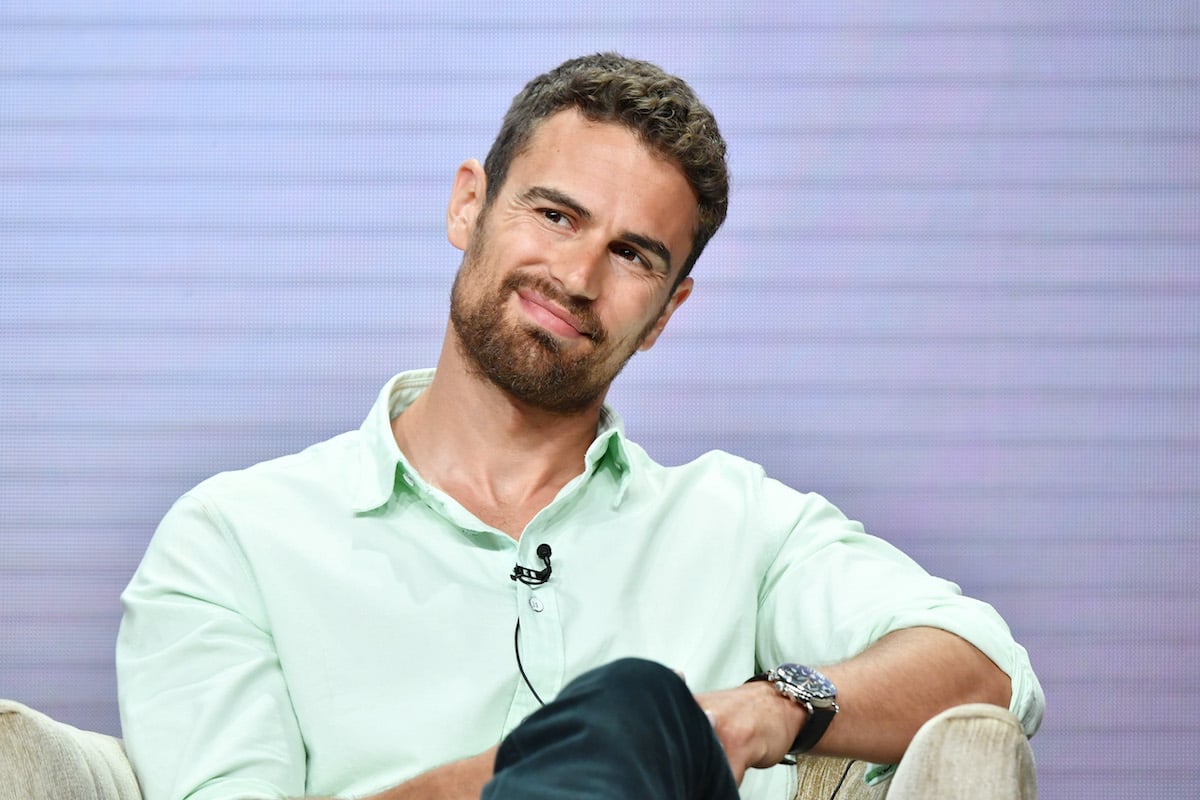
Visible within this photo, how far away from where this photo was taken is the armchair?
1331 mm

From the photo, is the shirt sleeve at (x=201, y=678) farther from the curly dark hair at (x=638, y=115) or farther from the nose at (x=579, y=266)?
the curly dark hair at (x=638, y=115)

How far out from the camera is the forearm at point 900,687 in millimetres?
1512

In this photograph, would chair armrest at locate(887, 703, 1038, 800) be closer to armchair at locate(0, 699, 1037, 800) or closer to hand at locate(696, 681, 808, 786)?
armchair at locate(0, 699, 1037, 800)

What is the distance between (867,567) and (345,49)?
50.7 inches

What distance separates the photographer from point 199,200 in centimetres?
233

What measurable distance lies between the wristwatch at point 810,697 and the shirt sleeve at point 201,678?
577 millimetres

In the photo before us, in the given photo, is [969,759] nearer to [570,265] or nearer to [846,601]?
[846,601]

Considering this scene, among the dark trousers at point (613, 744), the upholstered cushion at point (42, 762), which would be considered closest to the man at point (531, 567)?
the upholstered cushion at point (42, 762)

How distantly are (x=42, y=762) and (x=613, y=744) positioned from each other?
24.7 inches

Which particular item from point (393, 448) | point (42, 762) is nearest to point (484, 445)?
point (393, 448)

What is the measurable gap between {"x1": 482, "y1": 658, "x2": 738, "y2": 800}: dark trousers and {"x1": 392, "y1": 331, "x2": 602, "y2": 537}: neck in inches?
28.2

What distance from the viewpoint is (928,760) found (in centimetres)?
137

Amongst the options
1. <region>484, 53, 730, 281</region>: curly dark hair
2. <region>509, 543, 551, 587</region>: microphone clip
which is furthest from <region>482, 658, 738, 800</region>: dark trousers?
<region>484, 53, 730, 281</region>: curly dark hair

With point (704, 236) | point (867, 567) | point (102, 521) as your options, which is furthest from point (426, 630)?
point (102, 521)
